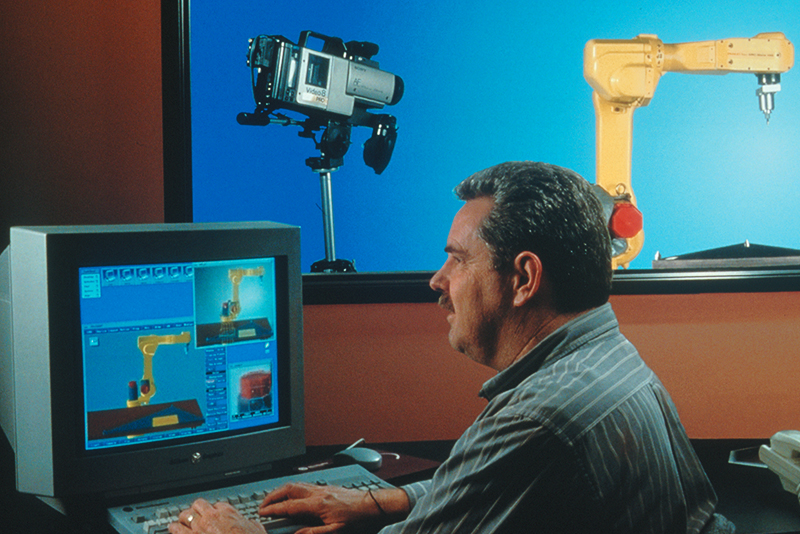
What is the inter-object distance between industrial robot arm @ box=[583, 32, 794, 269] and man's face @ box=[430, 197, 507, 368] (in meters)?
0.77

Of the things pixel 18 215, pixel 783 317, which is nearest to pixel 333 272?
pixel 18 215

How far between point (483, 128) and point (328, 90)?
40 cm

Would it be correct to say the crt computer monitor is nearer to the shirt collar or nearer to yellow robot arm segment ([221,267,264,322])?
yellow robot arm segment ([221,267,264,322])

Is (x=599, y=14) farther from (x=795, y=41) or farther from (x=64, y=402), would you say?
(x=64, y=402)

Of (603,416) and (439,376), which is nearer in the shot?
(603,416)

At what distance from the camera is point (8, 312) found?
124 centimetres

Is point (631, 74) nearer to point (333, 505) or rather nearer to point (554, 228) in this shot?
point (554, 228)

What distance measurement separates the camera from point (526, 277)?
1.05m

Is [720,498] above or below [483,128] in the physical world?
below

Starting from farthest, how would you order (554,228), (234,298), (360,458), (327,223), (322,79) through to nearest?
1. (327,223)
2. (322,79)
3. (360,458)
4. (234,298)
5. (554,228)

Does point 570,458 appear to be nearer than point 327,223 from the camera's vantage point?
Yes

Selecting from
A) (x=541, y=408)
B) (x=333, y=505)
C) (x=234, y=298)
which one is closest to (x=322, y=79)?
(x=234, y=298)

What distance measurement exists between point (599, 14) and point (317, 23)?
0.70 metres

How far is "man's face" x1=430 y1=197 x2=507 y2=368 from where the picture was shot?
42.6 inches
